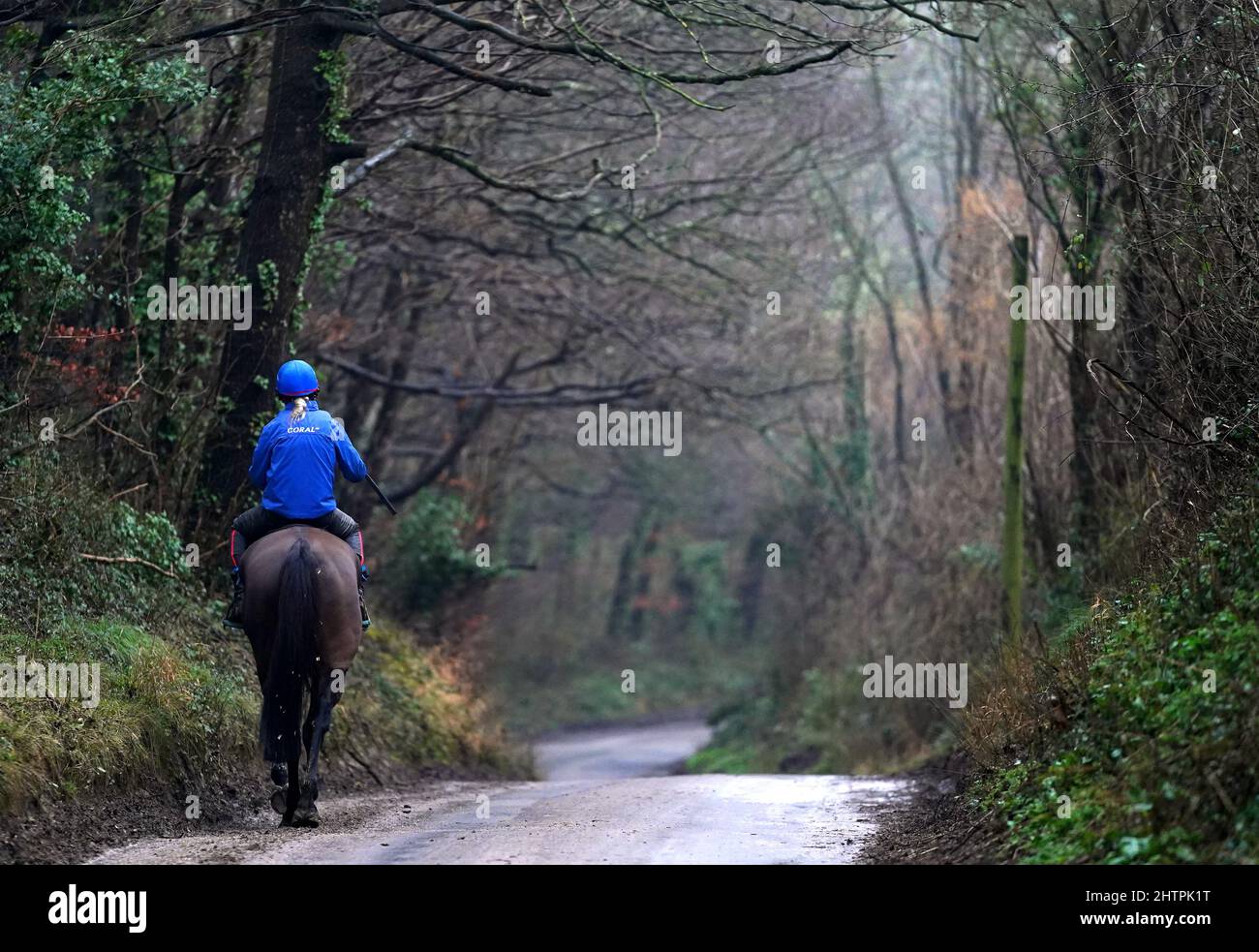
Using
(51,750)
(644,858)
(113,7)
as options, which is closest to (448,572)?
(113,7)

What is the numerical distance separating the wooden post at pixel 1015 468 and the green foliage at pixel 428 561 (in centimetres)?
890

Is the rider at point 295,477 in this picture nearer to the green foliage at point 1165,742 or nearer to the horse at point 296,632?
the horse at point 296,632

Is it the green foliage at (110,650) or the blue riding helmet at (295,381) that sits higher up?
the blue riding helmet at (295,381)

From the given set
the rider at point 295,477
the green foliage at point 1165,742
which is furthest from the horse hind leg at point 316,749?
the green foliage at point 1165,742

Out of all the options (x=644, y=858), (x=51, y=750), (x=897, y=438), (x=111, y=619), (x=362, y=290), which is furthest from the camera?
(x=897, y=438)

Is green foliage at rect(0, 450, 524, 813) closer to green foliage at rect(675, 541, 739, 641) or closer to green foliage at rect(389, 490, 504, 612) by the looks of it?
green foliage at rect(389, 490, 504, 612)

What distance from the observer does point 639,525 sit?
171 feet

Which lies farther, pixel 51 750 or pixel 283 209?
pixel 283 209

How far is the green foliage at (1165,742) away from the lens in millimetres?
7324

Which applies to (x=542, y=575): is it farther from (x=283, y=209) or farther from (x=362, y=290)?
(x=283, y=209)

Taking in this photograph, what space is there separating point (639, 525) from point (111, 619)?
39.9 m

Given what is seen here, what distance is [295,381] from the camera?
36.6 feet
